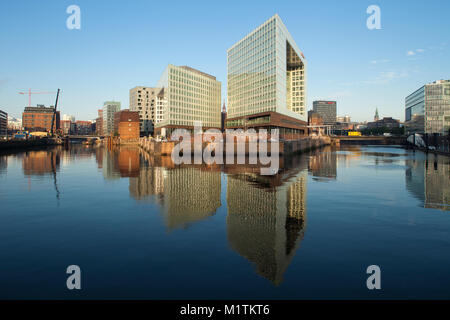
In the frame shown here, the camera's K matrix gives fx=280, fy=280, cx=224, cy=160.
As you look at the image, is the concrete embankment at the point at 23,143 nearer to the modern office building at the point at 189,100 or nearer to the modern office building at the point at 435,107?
the modern office building at the point at 189,100

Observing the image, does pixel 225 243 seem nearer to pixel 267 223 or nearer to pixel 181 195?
pixel 267 223

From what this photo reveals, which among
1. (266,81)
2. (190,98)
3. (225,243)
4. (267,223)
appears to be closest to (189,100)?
(190,98)

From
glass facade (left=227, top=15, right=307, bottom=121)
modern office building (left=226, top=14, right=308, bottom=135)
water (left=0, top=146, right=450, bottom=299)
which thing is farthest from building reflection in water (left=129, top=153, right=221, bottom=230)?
glass facade (left=227, top=15, right=307, bottom=121)

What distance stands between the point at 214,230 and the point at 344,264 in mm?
7524

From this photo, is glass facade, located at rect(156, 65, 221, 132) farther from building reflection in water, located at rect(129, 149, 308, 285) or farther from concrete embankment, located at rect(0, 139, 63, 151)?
building reflection in water, located at rect(129, 149, 308, 285)

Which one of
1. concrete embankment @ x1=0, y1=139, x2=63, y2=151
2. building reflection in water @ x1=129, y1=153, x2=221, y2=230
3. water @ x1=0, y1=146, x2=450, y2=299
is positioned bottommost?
water @ x1=0, y1=146, x2=450, y2=299

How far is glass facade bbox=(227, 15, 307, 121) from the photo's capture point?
11993 centimetres

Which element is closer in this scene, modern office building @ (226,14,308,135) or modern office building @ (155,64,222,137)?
modern office building @ (226,14,308,135)

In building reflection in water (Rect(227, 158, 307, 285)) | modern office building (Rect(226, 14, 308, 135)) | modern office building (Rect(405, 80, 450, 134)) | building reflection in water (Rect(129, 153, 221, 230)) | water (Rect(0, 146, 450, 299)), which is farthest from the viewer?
modern office building (Rect(405, 80, 450, 134))

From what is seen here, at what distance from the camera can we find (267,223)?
18266mm

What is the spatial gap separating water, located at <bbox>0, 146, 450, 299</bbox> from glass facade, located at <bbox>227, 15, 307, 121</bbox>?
10039 centimetres

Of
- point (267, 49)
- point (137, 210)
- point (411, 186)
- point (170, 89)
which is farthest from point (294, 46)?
point (137, 210)
